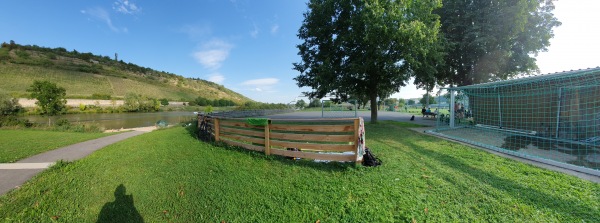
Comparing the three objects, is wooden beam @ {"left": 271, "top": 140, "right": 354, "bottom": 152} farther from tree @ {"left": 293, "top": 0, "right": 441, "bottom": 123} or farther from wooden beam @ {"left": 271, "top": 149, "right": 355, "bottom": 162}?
tree @ {"left": 293, "top": 0, "right": 441, "bottom": 123}

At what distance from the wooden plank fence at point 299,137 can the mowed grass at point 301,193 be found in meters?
0.25

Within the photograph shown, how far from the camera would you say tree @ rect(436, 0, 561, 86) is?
11422 millimetres

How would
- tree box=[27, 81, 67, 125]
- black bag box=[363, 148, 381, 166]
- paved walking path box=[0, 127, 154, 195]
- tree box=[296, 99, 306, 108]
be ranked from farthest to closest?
tree box=[296, 99, 306, 108] → tree box=[27, 81, 67, 125] → black bag box=[363, 148, 381, 166] → paved walking path box=[0, 127, 154, 195]

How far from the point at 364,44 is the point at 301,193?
961cm

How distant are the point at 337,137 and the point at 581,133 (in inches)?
402

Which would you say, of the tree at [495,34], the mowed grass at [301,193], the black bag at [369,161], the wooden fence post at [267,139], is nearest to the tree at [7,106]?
the mowed grass at [301,193]

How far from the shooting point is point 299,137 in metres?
4.50

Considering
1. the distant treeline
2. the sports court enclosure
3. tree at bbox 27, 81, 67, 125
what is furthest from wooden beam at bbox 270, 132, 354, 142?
the distant treeline

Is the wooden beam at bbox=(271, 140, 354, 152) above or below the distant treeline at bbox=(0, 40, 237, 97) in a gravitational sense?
below

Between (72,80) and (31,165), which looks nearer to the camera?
(31,165)

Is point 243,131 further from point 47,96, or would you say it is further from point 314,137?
point 47,96

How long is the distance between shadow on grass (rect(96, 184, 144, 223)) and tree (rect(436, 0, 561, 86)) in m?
14.8

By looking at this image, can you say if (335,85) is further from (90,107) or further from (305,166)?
(90,107)

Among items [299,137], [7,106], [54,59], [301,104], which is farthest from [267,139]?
[54,59]
